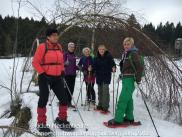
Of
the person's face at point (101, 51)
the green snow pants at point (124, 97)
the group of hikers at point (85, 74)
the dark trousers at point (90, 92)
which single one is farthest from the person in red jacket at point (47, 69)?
the dark trousers at point (90, 92)

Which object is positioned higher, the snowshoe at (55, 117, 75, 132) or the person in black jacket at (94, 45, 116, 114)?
the person in black jacket at (94, 45, 116, 114)

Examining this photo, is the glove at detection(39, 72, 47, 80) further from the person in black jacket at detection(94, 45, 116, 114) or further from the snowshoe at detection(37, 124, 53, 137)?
the person in black jacket at detection(94, 45, 116, 114)

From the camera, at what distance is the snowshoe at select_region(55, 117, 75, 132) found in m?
6.12

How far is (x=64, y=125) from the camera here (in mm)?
6242

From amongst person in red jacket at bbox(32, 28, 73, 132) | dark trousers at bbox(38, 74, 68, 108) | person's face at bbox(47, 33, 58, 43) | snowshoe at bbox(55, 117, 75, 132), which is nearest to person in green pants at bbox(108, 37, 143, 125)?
snowshoe at bbox(55, 117, 75, 132)

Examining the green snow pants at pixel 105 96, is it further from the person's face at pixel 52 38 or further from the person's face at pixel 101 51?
the person's face at pixel 52 38

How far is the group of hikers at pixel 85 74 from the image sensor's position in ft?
19.9

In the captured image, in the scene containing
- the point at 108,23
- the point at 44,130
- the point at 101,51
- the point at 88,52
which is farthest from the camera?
the point at 108,23

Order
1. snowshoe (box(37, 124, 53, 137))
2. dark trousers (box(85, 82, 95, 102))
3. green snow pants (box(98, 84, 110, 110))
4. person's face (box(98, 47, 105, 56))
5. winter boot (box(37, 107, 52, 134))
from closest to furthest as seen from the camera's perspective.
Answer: snowshoe (box(37, 124, 53, 137)), winter boot (box(37, 107, 52, 134)), person's face (box(98, 47, 105, 56)), green snow pants (box(98, 84, 110, 110)), dark trousers (box(85, 82, 95, 102))

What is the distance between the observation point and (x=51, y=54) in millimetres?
6078

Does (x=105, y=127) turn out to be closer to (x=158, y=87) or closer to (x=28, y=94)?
(x=158, y=87)

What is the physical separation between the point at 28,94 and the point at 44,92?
2.93m

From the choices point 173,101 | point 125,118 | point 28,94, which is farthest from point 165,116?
point 28,94

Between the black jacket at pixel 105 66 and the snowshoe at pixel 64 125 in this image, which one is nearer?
the snowshoe at pixel 64 125
